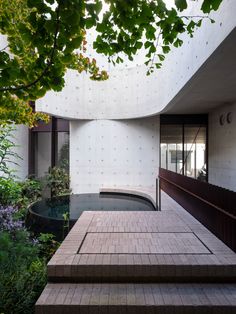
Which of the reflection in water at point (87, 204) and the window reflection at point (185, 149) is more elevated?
the window reflection at point (185, 149)

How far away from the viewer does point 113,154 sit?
1331 centimetres

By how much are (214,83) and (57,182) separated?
8740mm

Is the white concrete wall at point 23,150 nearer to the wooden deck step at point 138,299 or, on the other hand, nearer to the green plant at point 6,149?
the green plant at point 6,149

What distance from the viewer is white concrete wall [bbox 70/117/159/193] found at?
13.1m

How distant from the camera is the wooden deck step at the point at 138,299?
9.55ft

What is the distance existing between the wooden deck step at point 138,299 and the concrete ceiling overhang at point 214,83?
3.24 metres

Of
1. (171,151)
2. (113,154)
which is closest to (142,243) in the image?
(113,154)

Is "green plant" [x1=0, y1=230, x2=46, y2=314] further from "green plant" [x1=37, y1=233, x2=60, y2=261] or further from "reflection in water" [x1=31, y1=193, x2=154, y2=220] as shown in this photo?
"reflection in water" [x1=31, y1=193, x2=154, y2=220]

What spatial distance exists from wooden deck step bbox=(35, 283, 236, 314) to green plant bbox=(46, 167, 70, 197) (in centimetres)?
1023

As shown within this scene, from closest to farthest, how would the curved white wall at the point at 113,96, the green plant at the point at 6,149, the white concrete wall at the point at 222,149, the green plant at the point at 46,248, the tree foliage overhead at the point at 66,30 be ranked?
the tree foliage overhead at the point at 66,30 → the green plant at the point at 6,149 → the green plant at the point at 46,248 → the white concrete wall at the point at 222,149 → the curved white wall at the point at 113,96

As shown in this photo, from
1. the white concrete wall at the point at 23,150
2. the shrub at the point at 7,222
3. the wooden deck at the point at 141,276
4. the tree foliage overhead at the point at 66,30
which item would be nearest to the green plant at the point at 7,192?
the shrub at the point at 7,222

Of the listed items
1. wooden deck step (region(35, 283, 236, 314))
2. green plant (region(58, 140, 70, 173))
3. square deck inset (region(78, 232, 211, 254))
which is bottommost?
wooden deck step (region(35, 283, 236, 314))

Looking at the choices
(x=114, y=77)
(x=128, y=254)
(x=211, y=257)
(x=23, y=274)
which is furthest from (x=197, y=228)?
(x=114, y=77)

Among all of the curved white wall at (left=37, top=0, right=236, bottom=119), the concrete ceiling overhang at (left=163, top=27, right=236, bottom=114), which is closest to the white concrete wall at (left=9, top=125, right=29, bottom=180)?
the curved white wall at (left=37, top=0, right=236, bottom=119)
